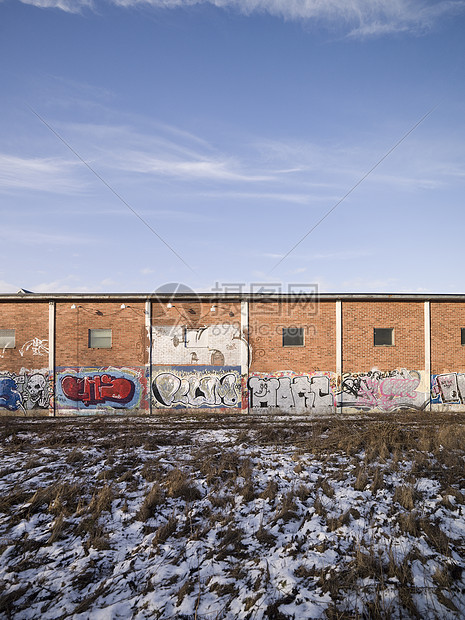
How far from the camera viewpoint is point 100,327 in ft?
55.6

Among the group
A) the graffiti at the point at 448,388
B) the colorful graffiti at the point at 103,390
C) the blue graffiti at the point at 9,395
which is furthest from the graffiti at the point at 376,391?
the blue graffiti at the point at 9,395

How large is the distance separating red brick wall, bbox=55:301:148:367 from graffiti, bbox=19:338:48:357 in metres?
0.59

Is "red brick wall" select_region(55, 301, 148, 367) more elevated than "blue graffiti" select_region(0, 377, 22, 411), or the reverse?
"red brick wall" select_region(55, 301, 148, 367)

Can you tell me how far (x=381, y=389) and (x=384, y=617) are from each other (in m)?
14.0

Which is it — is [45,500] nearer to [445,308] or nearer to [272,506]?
[272,506]

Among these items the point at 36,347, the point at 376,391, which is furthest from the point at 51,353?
the point at 376,391

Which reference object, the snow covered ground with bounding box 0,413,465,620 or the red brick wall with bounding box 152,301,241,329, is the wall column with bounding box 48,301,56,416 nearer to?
the red brick wall with bounding box 152,301,241,329

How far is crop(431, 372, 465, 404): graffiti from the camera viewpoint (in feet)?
55.3

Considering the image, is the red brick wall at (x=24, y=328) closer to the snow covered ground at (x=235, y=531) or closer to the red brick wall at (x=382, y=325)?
the snow covered ground at (x=235, y=531)

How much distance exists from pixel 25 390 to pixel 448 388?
1998cm

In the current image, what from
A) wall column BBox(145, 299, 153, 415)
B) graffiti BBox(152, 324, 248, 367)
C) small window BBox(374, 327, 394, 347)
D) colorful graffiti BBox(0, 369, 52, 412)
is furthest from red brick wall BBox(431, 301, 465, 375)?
colorful graffiti BBox(0, 369, 52, 412)

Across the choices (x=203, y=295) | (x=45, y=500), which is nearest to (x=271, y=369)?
(x=203, y=295)

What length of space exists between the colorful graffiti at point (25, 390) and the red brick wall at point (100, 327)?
1.14 meters

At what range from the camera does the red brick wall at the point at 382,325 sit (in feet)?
55.4
